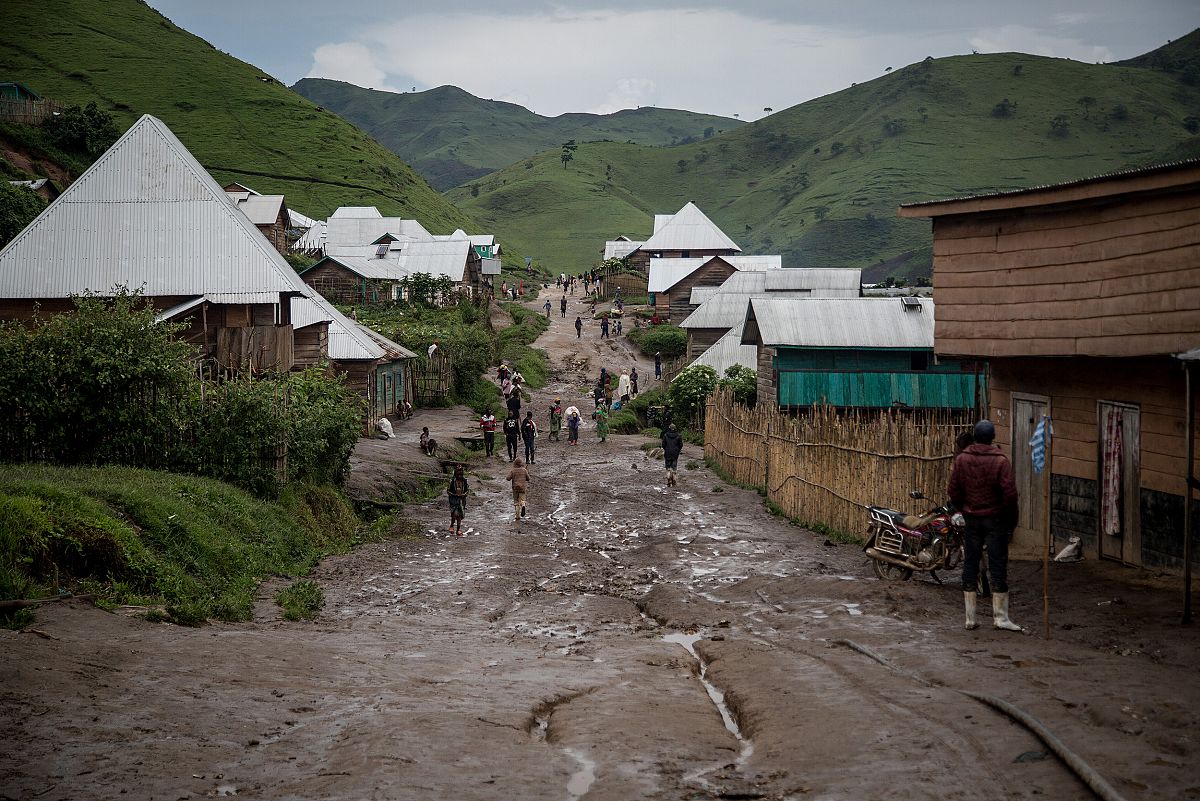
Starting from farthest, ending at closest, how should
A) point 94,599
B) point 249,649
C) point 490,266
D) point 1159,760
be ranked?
point 490,266 → point 94,599 → point 249,649 → point 1159,760

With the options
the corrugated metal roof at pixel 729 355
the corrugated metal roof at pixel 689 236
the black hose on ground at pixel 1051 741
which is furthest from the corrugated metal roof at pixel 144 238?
the corrugated metal roof at pixel 689 236

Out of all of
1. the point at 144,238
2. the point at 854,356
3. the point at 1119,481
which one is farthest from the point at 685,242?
the point at 1119,481

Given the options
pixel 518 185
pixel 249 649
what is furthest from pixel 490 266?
pixel 518 185

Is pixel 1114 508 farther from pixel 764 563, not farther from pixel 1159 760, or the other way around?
pixel 1159 760

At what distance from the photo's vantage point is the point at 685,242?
91125mm

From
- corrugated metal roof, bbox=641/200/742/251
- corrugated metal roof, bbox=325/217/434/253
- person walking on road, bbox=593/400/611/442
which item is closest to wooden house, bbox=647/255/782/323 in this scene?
corrugated metal roof, bbox=641/200/742/251

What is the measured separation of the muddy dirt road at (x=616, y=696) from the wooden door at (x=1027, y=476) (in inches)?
86.4

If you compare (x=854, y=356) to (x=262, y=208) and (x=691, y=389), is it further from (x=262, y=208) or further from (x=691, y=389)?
(x=262, y=208)

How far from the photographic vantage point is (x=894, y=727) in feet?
23.2

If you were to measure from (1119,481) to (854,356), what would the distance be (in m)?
18.2

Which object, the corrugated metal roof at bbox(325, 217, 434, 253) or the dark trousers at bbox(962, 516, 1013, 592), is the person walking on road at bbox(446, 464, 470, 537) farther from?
the corrugated metal roof at bbox(325, 217, 434, 253)

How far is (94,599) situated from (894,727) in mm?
8336

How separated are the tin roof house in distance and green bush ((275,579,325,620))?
9725mm

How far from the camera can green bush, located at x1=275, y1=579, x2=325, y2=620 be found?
1271cm
